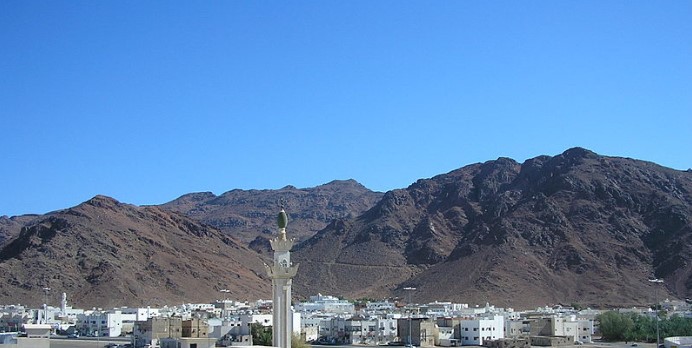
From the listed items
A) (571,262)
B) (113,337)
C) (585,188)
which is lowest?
(113,337)

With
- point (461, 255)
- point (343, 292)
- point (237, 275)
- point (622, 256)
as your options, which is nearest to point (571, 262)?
point (622, 256)

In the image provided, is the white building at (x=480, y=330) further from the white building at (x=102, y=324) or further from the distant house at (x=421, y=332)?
the white building at (x=102, y=324)

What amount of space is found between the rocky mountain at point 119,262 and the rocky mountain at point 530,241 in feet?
55.0

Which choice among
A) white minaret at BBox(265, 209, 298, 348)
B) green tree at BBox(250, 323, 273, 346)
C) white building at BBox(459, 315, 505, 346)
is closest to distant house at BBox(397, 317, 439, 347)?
white building at BBox(459, 315, 505, 346)

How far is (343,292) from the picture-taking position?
16188cm

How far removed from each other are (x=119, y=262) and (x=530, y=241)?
216 ft

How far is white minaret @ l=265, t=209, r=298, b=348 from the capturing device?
27.4 metres

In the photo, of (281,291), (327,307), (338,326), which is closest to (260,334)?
(338,326)

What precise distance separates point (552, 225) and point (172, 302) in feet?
215

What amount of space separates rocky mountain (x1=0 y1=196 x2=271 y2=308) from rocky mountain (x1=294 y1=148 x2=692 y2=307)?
660 inches

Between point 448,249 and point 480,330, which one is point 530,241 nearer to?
point 448,249

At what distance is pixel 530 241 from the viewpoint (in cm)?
15688

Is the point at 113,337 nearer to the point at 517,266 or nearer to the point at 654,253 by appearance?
the point at 517,266

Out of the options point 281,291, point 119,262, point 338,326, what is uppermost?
point 119,262
